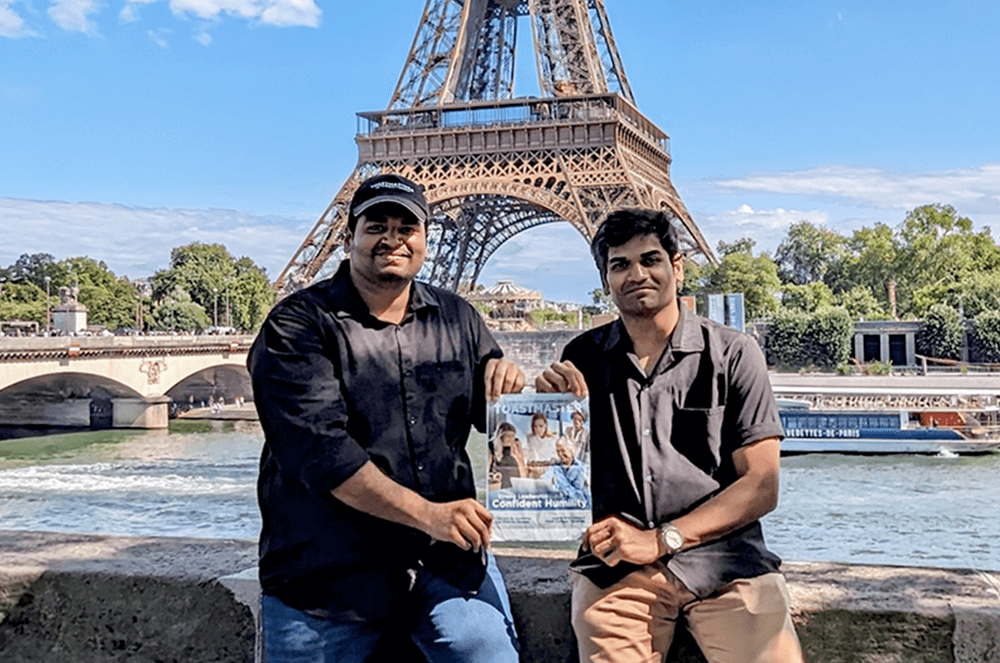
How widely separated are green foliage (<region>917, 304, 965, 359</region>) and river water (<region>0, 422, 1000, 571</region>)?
22374 millimetres

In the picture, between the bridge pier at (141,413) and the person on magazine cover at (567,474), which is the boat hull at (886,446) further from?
the person on magazine cover at (567,474)

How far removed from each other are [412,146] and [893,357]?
1016 inches

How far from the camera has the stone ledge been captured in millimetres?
2590

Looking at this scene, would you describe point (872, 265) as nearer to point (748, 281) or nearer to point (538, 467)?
point (748, 281)

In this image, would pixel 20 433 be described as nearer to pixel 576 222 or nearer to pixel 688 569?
pixel 576 222

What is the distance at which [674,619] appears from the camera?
2619mm

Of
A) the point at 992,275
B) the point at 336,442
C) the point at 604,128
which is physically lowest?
the point at 336,442

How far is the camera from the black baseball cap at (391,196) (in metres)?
2.66

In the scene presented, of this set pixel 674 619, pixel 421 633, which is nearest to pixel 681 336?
pixel 674 619

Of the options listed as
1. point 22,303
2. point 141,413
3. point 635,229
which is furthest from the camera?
Answer: point 22,303

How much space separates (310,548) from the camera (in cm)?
247

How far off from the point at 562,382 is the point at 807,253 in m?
70.9

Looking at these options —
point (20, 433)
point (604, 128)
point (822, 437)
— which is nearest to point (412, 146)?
point (604, 128)

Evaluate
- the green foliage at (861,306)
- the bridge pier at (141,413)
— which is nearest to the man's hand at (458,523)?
the bridge pier at (141,413)
